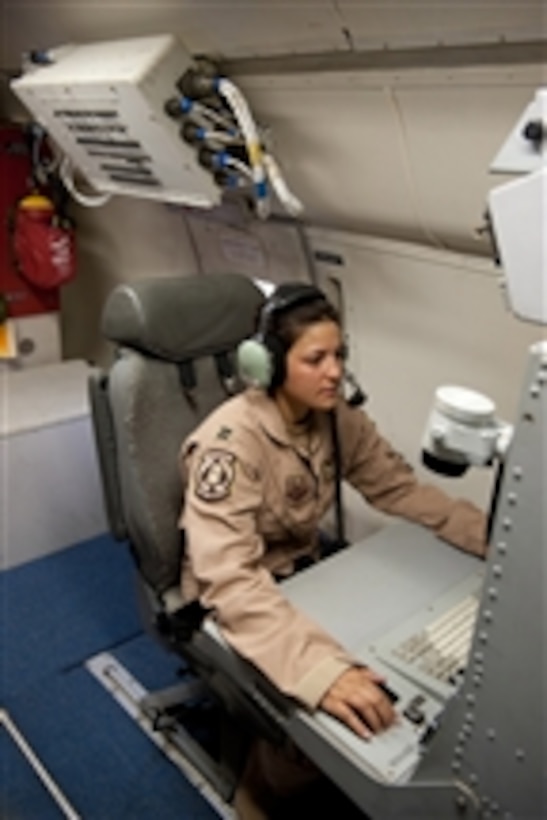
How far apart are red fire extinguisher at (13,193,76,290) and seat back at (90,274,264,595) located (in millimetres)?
1636

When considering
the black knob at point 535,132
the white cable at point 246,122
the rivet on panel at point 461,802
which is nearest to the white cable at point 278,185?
the white cable at point 246,122

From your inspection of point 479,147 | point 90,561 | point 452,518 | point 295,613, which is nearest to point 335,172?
point 479,147

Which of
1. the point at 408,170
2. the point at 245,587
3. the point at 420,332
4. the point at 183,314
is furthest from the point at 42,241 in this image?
the point at 245,587

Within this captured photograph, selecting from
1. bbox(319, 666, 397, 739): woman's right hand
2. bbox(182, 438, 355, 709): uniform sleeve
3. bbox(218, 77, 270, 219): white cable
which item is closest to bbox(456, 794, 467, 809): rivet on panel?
bbox(319, 666, 397, 739): woman's right hand

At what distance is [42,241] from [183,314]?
1735 mm

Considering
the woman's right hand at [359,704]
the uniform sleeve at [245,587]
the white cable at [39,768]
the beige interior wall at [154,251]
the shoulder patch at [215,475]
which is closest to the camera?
the woman's right hand at [359,704]

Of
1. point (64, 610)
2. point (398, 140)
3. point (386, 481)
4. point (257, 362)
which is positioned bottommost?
point (64, 610)

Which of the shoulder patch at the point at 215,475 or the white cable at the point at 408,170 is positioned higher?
the white cable at the point at 408,170

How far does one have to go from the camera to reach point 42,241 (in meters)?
3.39

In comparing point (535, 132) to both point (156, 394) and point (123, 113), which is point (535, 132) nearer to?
point (156, 394)

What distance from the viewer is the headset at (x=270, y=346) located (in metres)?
1.67

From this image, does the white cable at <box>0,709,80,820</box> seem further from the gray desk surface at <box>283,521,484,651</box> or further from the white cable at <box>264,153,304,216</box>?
the white cable at <box>264,153,304,216</box>

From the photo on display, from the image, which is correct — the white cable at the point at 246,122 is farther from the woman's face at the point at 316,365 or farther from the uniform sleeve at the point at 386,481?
the uniform sleeve at the point at 386,481

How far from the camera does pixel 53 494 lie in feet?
10.4
